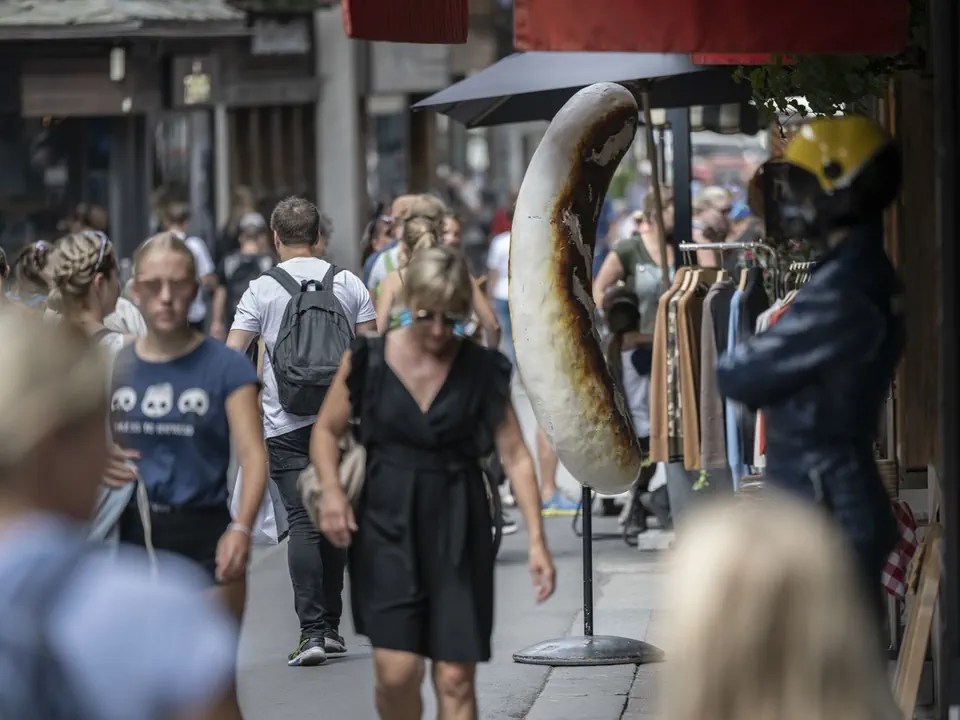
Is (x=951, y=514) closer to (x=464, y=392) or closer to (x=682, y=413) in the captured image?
(x=464, y=392)

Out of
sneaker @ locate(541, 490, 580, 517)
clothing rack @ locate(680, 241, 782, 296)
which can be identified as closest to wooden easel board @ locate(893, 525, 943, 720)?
clothing rack @ locate(680, 241, 782, 296)

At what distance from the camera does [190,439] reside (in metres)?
5.82

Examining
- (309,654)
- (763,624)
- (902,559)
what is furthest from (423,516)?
(309,654)

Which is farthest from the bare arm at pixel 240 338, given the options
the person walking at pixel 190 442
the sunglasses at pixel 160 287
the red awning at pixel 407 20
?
the person walking at pixel 190 442

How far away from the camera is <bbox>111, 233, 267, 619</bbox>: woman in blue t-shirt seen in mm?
5816

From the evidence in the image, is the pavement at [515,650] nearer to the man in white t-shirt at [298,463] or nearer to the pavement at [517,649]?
the pavement at [517,649]

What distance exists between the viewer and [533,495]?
Answer: 234 inches

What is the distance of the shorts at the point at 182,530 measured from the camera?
5859 mm

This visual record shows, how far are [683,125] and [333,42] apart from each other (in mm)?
16730

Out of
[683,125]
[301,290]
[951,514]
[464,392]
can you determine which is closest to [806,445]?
[951,514]

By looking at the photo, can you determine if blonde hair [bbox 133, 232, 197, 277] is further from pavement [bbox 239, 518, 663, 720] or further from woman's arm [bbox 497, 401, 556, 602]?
pavement [bbox 239, 518, 663, 720]

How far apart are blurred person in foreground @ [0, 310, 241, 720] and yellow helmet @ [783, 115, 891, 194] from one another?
2.69m

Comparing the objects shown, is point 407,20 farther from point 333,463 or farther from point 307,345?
point 333,463

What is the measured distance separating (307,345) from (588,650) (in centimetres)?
167
